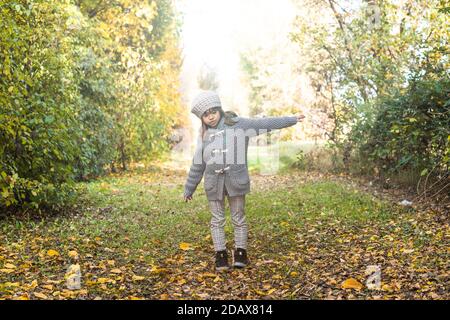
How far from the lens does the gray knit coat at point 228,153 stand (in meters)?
5.45

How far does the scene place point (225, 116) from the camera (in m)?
5.55

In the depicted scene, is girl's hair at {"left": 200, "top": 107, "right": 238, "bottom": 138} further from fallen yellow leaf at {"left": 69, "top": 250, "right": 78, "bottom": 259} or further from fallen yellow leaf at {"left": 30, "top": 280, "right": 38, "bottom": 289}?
fallen yellow leaf at {"left": 30, "top": 280, "right": 38, "bottom": 289}

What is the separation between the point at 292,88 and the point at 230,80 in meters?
24.6

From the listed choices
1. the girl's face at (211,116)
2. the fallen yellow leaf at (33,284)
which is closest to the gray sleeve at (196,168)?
the girl's face at (211,116)

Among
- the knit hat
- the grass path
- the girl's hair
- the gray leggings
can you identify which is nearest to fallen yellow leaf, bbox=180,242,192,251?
the grass path

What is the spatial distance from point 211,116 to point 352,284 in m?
2.05

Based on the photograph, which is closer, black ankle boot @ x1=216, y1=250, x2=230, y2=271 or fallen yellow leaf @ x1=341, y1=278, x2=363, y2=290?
fallen yellow leaf @ x1=341, y1=278, x2=363, y2=290

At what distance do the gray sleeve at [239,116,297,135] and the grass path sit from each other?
1.42 meters

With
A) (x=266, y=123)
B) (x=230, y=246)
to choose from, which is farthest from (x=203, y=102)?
(x=230, y=246)

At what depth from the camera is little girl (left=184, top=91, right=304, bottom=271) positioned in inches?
214

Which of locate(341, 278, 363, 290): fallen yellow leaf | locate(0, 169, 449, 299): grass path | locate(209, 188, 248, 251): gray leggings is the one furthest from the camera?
locate(209, 188, 248, 251): gray leggings

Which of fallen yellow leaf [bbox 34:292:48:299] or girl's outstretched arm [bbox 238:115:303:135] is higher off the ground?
girl's outstretched arm [bbox 238:115:303:135]
